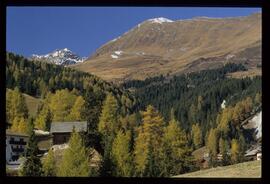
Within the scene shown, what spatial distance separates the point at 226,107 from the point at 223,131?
247mm

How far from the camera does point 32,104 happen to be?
15.9 feet

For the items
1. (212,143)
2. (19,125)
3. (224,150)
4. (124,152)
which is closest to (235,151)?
(224,150)

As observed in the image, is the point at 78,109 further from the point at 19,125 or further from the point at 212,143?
the point at 212,143

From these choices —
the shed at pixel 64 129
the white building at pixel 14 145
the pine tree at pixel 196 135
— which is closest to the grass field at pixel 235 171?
the pine tree at pixel 196 135

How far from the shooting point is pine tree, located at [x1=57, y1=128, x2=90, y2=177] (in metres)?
4.65

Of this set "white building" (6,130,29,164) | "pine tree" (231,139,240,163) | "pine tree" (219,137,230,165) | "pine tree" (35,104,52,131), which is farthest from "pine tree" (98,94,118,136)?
"pine tree" (231,139,240,163)

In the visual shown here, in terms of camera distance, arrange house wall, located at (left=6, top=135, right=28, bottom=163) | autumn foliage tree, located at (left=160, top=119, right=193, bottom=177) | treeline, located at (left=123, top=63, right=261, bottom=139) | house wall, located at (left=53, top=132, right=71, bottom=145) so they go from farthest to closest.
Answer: autumn foliage tree, located at (left=160, top=119, right=193, bottom=177), treeline, located at (left=123, top=63, right=261, bottom=139), house wall, located at (left=53, top=132, right=71, bottom=145), house wall, located at (left=6, top=135, right=28, bottom=163)

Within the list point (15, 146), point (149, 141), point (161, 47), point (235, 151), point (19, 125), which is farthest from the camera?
point (235, 151)

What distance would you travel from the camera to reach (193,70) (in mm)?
5215

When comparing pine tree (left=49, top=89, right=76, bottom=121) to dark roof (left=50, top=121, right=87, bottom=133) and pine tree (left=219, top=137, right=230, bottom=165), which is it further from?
pine tree (left=219, top=137, right=230, bottom=165)

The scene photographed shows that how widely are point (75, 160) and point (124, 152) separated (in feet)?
1.80

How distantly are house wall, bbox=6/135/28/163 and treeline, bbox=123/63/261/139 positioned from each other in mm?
1009

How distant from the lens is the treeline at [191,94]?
4781mm
